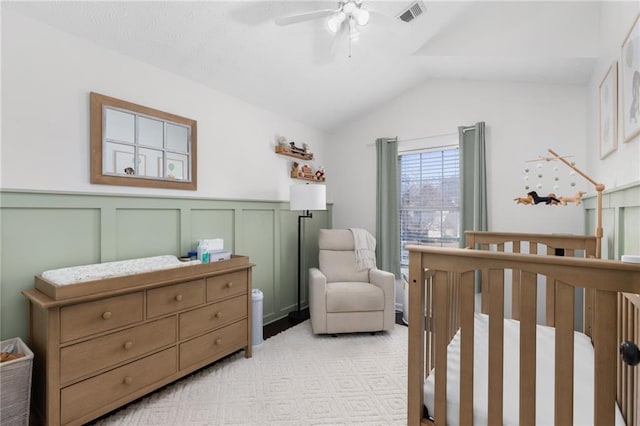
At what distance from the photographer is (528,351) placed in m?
0.96

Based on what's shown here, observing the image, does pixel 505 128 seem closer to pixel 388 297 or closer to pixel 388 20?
pixel 388 20

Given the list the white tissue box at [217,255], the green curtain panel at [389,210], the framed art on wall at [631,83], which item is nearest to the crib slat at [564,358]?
the framed art on wall at [631,83]

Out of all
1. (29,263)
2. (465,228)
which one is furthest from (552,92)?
(29,263)

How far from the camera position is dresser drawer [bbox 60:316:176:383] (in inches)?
60.4

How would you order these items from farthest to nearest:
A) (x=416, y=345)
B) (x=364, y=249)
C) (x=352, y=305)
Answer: (x=364, y=249)
(x=352, y=305)
(x=416, y=345)

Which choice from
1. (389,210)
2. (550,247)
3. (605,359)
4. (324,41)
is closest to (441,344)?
(605,359)

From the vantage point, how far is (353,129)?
13.2 feet

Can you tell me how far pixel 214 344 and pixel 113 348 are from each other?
680 millimetres

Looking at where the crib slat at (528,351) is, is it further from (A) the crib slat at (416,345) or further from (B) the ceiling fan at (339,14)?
(B) the ceiling fan at (339,14)

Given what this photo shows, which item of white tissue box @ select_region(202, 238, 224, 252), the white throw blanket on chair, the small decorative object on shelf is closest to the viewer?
white tissue box @ select_region(202, 238, 224, 252)

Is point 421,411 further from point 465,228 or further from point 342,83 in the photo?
point 342,83

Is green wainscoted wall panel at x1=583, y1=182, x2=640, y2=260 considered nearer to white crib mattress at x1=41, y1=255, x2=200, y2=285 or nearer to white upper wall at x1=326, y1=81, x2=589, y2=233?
white upper wall at x1=326, y1=81, x2=589, y2=233

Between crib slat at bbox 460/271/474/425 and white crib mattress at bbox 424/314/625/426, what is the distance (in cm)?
5

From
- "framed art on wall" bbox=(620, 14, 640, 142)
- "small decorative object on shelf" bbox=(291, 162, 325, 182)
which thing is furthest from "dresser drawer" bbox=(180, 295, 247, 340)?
"framed art on wall" bbox=(620, 14, 640, 142)
